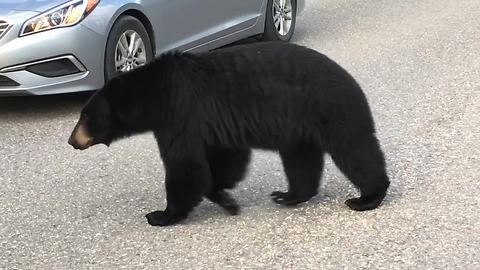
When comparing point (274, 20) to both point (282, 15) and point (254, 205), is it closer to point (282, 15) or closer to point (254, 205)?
point (282, 15)

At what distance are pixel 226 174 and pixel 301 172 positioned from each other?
469mm

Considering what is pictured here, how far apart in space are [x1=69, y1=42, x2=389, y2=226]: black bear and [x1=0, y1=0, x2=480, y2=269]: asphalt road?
0.94ft

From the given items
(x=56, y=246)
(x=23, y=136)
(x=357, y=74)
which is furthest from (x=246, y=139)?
(x=357, y=74)

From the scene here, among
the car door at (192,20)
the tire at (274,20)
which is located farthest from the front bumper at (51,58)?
the tire at (274,20)

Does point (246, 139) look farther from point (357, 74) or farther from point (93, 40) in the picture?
point (357, 74)

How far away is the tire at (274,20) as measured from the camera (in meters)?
9.82

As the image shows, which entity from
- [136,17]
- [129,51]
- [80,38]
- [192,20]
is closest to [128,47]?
[129,51]

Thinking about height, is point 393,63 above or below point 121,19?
below

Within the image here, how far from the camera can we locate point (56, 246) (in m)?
4.49

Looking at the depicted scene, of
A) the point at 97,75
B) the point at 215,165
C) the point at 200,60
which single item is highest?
the point at 200,60

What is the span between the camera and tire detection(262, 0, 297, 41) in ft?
32.2

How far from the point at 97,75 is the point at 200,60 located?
2.68m

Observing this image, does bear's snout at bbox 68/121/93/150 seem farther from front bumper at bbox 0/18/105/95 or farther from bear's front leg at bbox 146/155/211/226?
front bumper at bbox 0/18/105/95

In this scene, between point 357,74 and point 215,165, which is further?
point 357,74
